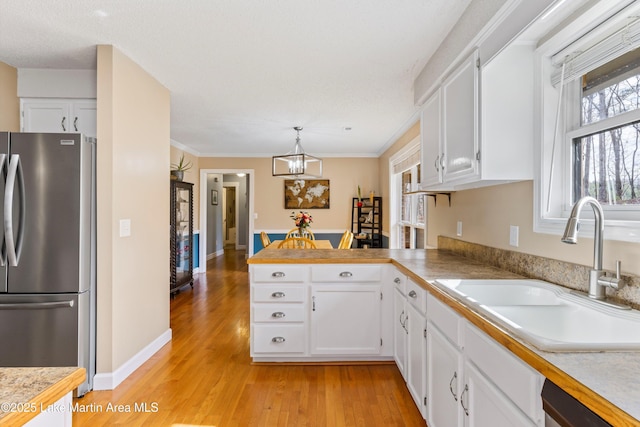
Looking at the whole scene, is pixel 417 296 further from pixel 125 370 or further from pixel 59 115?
pixel 59 115

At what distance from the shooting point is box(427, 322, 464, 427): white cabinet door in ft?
4.48

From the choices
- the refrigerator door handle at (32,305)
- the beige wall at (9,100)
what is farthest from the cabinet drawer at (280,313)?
the beige wall at (9,100)

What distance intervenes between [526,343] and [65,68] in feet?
11.5

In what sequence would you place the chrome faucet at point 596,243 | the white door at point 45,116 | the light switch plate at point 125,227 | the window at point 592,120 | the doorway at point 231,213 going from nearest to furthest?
the chrome faucet at point 596,243 → the window at point 592,120 → the light switch plate at point 125,227 → the white door at point 45,116 → the doorway at point 231,213

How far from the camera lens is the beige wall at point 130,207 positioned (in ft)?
7.52

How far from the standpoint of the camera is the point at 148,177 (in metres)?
2.79

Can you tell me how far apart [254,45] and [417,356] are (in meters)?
2.27

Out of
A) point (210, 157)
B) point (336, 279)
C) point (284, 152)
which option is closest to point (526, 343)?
point (336, 279)

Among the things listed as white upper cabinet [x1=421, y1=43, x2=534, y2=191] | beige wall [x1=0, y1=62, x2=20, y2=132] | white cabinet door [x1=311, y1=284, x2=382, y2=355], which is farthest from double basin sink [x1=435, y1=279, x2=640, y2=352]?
beige wall [x1=0, y1=62, x2=20, y2=132]

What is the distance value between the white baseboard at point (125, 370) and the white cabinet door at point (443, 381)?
6.79 ft

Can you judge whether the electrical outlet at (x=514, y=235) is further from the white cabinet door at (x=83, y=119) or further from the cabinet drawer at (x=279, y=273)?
the white cabinet door at (x=83, y=119)

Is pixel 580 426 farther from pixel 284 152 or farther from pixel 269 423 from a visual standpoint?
pixel 284 152

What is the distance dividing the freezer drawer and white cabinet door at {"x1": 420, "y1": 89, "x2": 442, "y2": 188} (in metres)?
Answer: 2.53

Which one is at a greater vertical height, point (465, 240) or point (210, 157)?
point (210, 157)
